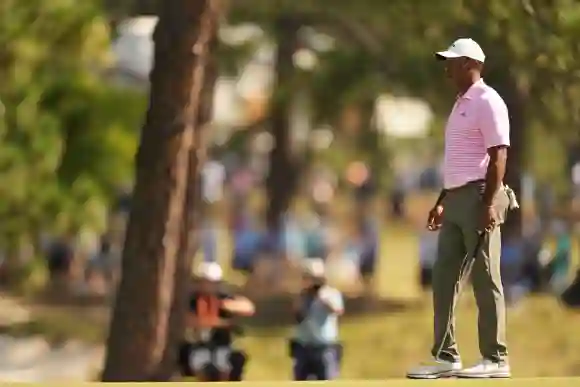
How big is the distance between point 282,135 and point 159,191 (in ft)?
46.5

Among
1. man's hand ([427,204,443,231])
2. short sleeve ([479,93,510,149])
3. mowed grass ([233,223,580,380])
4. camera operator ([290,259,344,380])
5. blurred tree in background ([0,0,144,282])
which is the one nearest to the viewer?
short sleeve ([479,93,510,149])

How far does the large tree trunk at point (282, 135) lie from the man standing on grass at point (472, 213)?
17922 mm

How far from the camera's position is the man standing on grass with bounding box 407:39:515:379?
711cm

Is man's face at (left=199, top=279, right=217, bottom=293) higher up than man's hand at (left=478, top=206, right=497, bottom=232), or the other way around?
man's hand at (left=478, top=206, right=497, bottom=232)

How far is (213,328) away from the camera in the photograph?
42.0 feet

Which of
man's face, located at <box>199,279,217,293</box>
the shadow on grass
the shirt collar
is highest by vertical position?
the shirt collar

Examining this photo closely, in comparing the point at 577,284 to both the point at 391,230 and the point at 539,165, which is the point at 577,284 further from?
the point at 391,230

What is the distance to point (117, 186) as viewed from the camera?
844 inches

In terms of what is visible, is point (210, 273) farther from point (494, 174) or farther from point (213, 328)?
point (494, 174)

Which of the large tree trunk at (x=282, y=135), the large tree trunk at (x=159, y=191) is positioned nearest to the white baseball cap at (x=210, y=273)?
the large tree trunk at (x=159, y=191)

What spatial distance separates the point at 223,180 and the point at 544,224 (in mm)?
15270

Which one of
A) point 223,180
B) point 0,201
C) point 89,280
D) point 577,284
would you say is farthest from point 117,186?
point 223,180

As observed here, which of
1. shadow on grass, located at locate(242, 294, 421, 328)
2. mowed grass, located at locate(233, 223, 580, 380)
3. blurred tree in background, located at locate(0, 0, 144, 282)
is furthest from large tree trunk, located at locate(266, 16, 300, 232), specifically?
blurred tree in background, located at locate(0, 0, 144, 282)

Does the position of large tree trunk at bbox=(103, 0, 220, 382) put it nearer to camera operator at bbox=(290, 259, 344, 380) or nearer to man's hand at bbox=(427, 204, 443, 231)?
camera operator at bbox=(290, 259, 344, 380)
